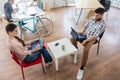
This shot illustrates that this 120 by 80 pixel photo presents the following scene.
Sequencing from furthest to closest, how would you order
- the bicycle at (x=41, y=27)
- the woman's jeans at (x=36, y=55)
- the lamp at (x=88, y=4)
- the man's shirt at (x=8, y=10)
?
the lamp at (x=88, y=4) < the bicycle at (x=41, y=27) < the man's shirt at (x=8, y=10) < the woman's jeans at (x=36, y=55)

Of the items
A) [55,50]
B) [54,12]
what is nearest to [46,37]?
[55,50]

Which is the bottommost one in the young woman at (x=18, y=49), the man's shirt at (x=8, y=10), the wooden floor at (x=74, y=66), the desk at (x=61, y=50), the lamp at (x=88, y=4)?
the wooden floor at (x=74, y=66)

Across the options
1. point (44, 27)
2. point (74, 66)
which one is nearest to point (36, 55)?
point (74, 66)

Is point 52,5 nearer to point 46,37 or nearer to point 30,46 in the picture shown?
point 46,37

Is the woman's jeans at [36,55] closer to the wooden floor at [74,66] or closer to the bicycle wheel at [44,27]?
the wooden floor at [74,66]

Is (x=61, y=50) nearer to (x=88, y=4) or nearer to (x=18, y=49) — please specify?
(x=18, y=49)

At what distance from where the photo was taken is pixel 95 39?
8.52ft

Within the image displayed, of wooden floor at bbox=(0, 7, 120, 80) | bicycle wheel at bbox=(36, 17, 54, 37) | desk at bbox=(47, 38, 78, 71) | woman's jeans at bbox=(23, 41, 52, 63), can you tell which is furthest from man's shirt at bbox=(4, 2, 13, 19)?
desk at bbox=(47, 38, 78, 71)

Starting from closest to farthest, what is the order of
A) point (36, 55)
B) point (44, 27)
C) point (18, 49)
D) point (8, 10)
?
point (18, 49) → point (36, 55) → point (8, 10) → point (44, 27)

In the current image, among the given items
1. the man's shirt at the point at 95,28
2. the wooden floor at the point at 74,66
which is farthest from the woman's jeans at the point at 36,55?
the man's shirt at the point at 95,28

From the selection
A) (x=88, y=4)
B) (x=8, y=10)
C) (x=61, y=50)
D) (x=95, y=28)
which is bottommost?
(x=61, y=50)

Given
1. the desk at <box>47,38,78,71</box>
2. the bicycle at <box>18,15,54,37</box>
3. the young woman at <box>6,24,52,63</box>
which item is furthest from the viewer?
the bicycle at <box>18,15,54,37</box>

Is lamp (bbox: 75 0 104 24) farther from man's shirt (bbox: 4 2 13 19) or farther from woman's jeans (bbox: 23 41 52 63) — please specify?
woman's jeans (bbox: 23 41 52 63)

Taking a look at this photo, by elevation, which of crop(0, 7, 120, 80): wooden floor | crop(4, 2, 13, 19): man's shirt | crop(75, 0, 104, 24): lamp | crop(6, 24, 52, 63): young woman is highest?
crop(75, 0, 104, 24): lamp
